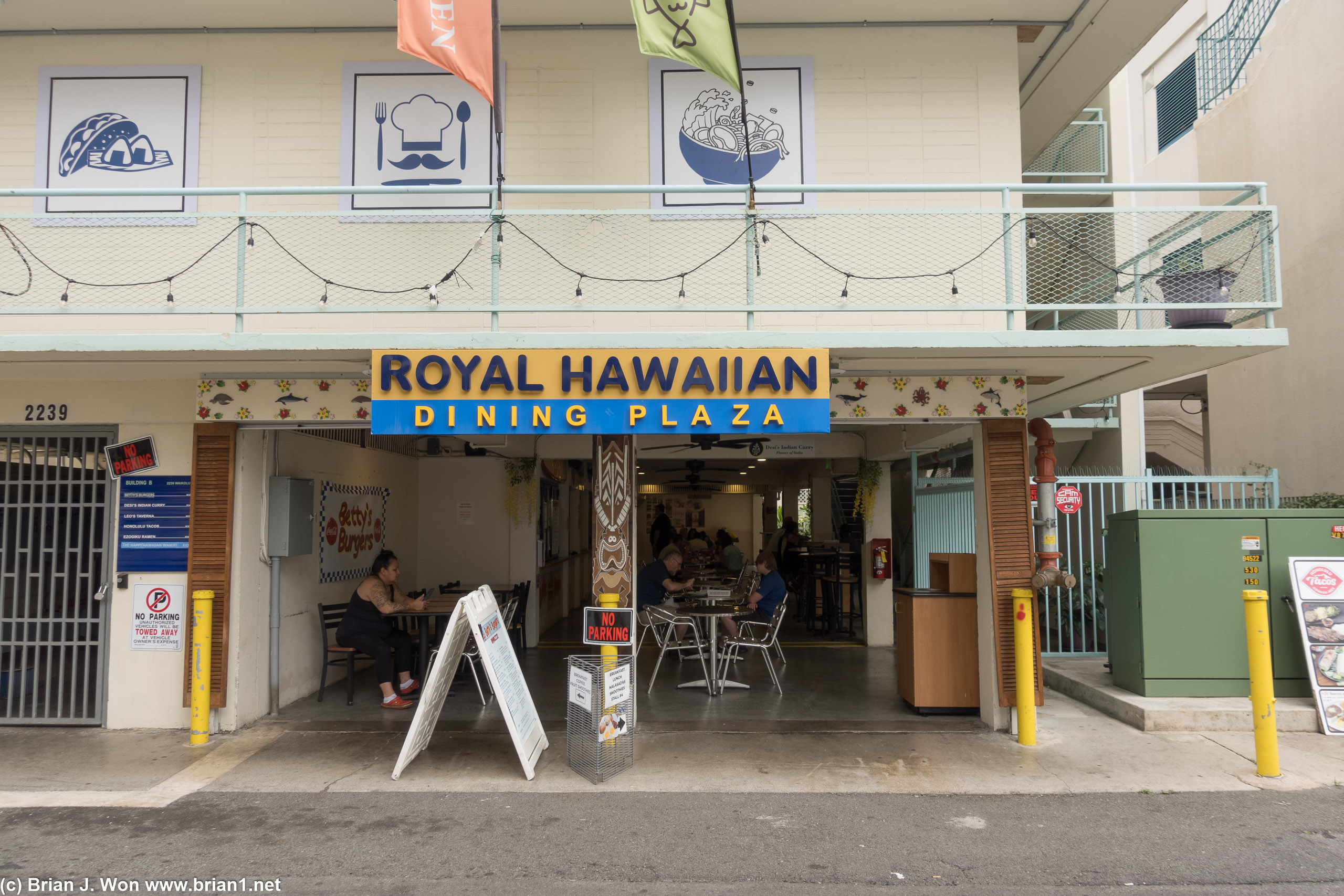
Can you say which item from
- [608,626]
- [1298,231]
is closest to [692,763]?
[608,626]

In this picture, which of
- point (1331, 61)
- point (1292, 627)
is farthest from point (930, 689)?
point (1331, 61)

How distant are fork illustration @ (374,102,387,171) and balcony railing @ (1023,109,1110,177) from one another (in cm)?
867

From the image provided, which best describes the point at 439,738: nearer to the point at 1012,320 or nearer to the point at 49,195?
the point at 49,195

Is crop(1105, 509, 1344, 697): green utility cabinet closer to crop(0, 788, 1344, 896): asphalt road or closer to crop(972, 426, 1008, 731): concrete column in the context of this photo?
crop(972, 426, 1008, 731): concrete column

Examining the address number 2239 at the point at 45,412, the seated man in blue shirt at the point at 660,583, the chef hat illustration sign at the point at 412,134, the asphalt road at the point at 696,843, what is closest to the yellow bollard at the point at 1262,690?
the asphalt road at the point at 696,843

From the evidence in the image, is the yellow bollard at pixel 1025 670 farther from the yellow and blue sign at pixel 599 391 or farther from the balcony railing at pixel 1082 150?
the balcony railing at pixel 1082 150

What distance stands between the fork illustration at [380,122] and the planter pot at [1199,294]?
20.7ft

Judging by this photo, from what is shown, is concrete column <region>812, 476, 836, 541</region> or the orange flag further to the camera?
concrete column <region>812, 476, 836, 541</region>

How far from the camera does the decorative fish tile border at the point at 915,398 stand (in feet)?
23.0

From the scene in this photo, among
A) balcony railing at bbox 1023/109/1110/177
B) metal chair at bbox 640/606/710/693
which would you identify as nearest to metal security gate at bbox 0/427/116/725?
metal chair at bbox 640/606/710/693

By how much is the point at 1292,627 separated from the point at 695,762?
5.20 meters

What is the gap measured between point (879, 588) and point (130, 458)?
8962mm

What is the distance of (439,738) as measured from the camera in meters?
6.92

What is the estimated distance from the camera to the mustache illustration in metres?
7.29
